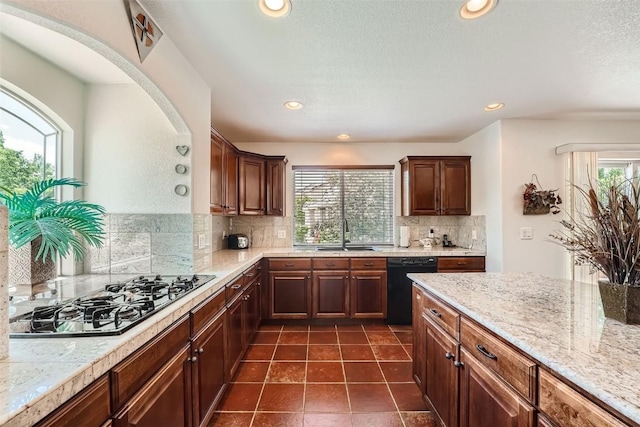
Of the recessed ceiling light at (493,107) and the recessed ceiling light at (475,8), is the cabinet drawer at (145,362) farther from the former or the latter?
the recessed ceiling light at (493,107)

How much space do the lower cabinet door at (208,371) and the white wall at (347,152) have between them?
2450 millimetres

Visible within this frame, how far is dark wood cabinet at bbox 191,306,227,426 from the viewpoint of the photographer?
1.52 metres

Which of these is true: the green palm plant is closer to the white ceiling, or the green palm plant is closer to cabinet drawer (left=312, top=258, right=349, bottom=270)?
the white ceiling

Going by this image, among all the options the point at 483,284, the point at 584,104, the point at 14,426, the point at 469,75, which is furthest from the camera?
the point at 584,104

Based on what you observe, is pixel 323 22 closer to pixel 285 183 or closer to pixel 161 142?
pixel 161 142

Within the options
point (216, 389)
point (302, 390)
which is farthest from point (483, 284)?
point (216, 389)

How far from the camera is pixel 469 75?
2258 mm

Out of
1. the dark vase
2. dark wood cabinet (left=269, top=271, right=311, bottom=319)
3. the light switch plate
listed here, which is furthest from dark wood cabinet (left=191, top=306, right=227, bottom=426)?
the light switch plate

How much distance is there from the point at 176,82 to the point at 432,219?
3.61 metres

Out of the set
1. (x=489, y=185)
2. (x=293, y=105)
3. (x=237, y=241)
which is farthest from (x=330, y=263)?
(x=489, y=185)

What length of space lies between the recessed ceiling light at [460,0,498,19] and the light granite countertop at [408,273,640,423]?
1549mm

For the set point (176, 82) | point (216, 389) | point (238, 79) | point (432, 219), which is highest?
point (238, 79)

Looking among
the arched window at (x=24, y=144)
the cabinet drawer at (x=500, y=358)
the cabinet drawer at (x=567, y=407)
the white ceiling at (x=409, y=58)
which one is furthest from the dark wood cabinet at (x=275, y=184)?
the cabinet drawer at (x=567, y=407)

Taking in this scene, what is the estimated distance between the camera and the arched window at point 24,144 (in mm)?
1671
